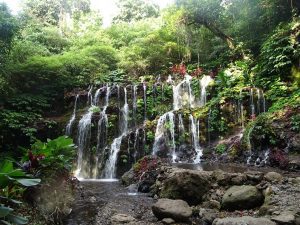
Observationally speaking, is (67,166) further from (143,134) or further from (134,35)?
(134,35)

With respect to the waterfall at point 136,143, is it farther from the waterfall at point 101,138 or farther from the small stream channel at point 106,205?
the small stream channel at point 106,205

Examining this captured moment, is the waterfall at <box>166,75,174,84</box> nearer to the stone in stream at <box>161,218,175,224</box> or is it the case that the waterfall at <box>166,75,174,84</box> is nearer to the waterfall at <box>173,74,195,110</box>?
the waterfall at <box>173,74,195,110</box>

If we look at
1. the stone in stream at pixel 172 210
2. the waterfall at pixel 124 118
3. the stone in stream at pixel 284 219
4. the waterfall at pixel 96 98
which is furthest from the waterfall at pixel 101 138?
the stone in stream at pixel 284 219

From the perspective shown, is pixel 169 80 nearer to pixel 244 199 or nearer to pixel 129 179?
pixel 129 179

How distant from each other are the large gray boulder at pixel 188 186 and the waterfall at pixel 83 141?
22.6 feet

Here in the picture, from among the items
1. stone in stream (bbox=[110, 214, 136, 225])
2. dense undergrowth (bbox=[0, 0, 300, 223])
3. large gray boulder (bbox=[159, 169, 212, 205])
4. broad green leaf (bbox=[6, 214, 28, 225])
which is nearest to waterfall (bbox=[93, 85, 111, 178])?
dense undergrowth (bbox=[0, 0, 300, 223])

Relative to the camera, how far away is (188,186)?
7.20 m

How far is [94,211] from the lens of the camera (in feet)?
22.9

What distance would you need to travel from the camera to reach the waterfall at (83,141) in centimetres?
1385

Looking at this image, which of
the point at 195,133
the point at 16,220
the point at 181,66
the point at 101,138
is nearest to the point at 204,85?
the point at 181,66

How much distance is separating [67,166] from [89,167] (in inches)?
288

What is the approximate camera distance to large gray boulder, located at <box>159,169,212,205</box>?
7121 mm

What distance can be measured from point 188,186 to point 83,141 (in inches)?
337

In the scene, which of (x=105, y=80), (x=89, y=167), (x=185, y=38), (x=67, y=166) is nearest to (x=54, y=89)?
(x=105, y=80)
